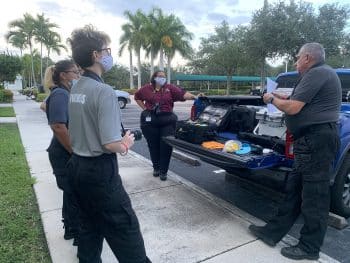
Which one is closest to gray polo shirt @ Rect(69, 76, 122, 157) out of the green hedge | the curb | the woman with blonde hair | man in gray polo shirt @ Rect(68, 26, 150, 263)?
man in gray polo shirt @ Rect(68, 26, 150, 263)

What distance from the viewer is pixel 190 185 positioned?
16.9ft

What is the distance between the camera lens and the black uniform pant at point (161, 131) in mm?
5422

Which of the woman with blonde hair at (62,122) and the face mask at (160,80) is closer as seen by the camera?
the woman with blonde hair at (62,122)

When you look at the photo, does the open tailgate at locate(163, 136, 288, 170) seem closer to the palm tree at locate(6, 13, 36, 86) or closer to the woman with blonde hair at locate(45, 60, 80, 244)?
the woman with blonde hair at locate(45, 60, 80, 244)

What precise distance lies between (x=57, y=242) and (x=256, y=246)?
77.7 inches

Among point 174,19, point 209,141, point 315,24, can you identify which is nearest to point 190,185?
point 209,141

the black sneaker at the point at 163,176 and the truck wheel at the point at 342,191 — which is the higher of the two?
the truck wheel at the point at 342,191

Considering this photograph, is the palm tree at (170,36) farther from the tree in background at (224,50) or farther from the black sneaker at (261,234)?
the black sneaker at (261,234)

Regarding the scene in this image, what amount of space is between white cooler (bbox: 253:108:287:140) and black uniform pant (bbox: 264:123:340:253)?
31.2 inches

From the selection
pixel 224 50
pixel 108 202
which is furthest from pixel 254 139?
pixel 224 50

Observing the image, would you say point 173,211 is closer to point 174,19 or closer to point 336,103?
point 336,103

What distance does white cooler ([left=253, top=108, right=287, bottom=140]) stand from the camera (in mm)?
3998

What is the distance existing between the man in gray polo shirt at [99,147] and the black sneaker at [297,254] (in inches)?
59.3

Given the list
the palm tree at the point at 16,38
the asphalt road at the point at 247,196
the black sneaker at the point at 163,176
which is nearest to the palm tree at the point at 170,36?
the palm tree at the point at 16,38
